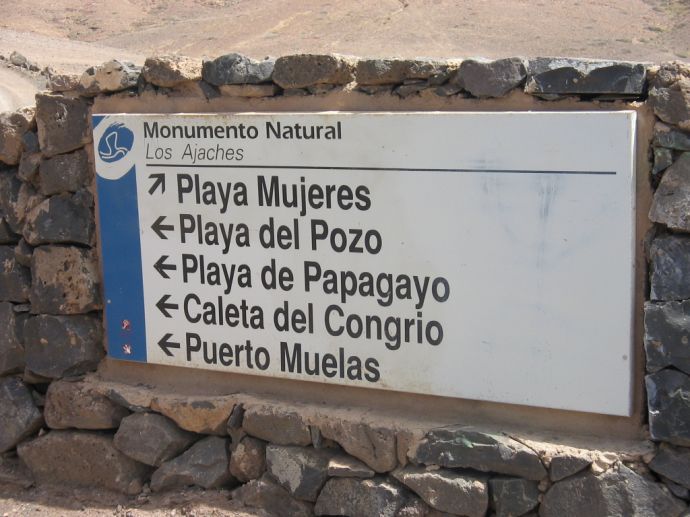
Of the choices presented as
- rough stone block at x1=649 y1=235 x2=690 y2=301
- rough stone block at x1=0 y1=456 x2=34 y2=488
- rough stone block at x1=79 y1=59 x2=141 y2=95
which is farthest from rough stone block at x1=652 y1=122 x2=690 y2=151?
rough stone block at x1=0 y1=456 x2=34 y2=488

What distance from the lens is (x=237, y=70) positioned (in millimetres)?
4082

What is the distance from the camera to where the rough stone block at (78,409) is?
443cm

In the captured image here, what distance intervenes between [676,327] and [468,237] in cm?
83

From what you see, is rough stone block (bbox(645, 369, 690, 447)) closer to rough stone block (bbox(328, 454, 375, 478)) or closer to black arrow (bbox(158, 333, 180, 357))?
rough stone block (bbox(328, 454, 375, 478))

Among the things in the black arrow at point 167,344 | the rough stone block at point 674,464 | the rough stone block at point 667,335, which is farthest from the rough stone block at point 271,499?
the rough stone block at point 667,335

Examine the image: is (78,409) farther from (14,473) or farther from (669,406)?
(669,406)

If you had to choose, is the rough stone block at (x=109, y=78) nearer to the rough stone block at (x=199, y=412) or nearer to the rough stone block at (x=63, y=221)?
the rough stone block at (x=63, y=221)

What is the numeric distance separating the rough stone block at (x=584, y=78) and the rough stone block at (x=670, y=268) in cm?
56

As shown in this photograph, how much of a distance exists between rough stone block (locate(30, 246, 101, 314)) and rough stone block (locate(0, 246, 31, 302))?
0.36 feet

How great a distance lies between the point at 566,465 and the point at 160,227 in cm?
201

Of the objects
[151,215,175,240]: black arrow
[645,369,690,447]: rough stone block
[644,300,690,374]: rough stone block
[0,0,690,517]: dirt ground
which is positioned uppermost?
[0,0,690,517]: dirt ground

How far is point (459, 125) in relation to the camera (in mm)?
3646

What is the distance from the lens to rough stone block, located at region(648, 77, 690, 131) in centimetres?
333

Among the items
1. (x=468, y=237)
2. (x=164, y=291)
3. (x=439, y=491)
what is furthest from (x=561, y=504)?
(x=164, y=291)
